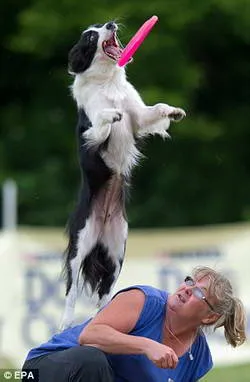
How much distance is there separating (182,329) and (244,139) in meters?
10.7

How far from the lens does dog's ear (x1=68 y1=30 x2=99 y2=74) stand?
13.2 feet

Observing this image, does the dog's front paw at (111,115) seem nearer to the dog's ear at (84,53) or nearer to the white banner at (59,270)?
the dog's ear at (84,53)

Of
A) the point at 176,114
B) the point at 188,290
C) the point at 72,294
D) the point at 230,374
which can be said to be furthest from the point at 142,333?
Answer: the point at 230,374

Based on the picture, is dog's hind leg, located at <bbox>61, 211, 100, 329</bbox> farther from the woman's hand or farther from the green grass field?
the green grass field

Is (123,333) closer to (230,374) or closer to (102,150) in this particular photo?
(102,150)

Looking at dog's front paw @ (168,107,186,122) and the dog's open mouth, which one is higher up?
the dog's open mouth

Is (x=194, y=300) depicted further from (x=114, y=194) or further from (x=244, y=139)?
(x=244, y=139)

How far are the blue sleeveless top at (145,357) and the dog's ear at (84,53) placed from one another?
35.8 inches

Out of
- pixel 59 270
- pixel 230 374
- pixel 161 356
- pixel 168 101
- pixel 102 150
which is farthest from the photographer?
pixel 168 101

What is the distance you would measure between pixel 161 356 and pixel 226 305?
0.41 metres

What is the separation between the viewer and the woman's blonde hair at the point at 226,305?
12.6 ft

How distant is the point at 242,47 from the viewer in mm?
14602

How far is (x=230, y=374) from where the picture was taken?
27.8ft

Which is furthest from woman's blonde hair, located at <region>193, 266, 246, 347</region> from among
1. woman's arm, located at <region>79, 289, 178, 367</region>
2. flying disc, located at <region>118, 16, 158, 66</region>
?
flying disc, located at <region>118, 16, 158, 66</region>
